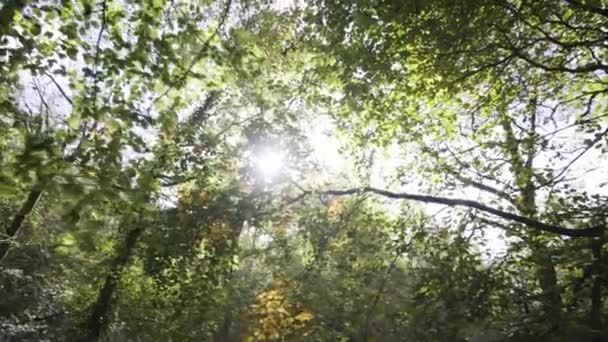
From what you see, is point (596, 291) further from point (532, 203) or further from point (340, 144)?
point (340, 144)

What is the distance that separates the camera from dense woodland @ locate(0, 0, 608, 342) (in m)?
3.56

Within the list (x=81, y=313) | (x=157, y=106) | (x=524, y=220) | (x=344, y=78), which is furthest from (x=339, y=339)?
(x=157, y=106)

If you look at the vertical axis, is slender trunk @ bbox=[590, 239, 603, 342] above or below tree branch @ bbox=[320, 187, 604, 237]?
below

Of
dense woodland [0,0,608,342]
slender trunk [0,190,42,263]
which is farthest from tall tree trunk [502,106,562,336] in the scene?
slender trunk [0,190,42,263]

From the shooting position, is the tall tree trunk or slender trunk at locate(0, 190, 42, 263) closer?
slender trunk at locate(0, 190, 42, 263)

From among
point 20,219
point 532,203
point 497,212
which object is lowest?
point 20,219

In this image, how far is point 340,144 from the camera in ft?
30.2

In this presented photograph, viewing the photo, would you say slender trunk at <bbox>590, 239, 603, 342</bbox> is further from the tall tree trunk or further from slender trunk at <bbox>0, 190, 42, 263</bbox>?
slender trunk at <bbox>0, 190, 42, 263</bbox>

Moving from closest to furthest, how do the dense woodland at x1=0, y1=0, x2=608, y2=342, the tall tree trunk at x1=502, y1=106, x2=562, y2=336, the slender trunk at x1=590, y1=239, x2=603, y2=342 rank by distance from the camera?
the dense woodland at x1=0, y1=0, x2=608, y2=342
the slender trunk at x1=590, y1=239, x2=603, y2=342
the tall tree trunk at x1=502, y1=106, x2=562, y2=336

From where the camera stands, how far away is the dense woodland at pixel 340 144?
3.56m

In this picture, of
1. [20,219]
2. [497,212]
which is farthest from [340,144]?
[20,219]

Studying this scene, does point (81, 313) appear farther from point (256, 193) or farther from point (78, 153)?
point (78, 153)

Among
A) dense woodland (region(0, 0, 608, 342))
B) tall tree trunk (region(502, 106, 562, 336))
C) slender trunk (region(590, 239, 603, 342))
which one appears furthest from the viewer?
tall tree trunk (region(502, 106, 562, 336))

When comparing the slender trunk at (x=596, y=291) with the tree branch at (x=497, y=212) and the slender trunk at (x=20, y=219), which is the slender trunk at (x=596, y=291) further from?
the slender trunk at (x=20, y=219)
